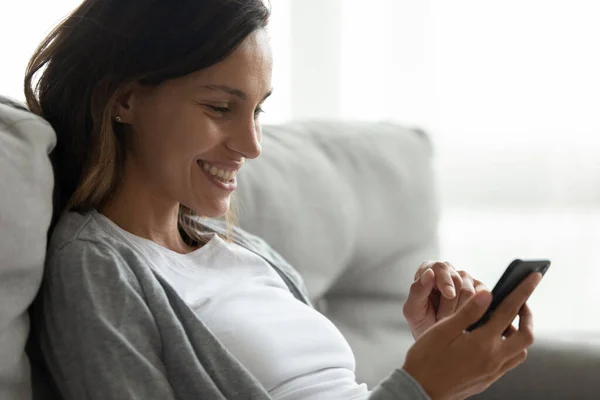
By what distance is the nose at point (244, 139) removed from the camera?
4.09ft

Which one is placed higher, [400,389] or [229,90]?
[229,90]

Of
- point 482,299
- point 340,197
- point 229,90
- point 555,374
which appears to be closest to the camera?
point 482,299

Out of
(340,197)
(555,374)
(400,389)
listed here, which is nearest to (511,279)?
(400,389)

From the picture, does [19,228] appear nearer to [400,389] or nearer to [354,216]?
[400,389]

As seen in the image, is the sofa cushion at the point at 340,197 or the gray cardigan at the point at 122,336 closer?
the gray cardigan at the point at 122,336

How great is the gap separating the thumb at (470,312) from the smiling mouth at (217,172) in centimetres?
42

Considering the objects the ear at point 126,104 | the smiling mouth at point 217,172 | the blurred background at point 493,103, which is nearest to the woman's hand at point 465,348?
the smiling mouth at point 217,172

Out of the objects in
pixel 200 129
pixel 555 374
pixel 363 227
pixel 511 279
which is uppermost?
pixel 200 129

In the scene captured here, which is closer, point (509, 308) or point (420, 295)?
point (509, 308)

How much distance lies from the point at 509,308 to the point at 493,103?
70.5 inches

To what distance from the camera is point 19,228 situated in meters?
1.02

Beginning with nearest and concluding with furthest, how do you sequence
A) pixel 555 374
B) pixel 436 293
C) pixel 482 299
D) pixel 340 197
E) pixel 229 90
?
pixel 482 299
pixel 229 90
pixel 436 293
pixel 555 374
pixel 340 197

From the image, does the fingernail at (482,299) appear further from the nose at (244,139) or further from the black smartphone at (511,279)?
the nose at (244,139)

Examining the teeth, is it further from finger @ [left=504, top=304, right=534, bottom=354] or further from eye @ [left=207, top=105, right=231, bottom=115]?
finger @ [left=504, top=304, right=534, bottom=354]
